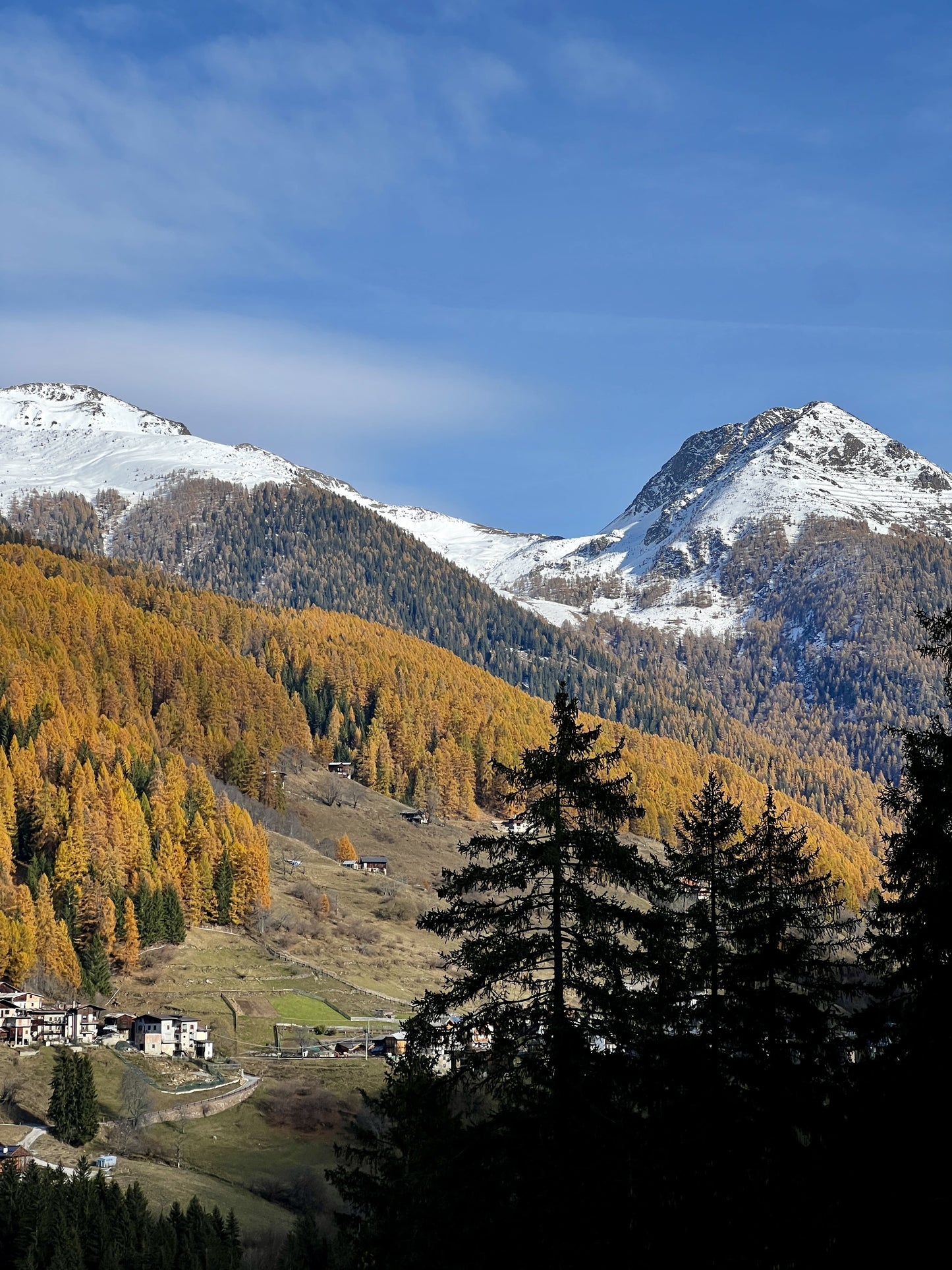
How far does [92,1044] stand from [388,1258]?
73531mm

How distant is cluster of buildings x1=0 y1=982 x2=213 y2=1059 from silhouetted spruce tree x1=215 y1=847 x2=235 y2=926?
31.4 metres

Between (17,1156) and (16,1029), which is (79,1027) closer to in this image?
(16,1029)

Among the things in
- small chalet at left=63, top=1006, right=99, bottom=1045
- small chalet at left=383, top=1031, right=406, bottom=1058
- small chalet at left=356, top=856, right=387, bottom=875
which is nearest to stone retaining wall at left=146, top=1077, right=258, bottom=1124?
small chalet at left=63, top=1006, right=99, bottom=1045

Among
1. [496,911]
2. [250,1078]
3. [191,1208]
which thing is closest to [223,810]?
[250,1078]

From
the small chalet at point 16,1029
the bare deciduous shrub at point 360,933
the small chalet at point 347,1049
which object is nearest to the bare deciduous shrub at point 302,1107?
the small chalet at point 347,1049

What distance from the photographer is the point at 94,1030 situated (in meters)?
98.9

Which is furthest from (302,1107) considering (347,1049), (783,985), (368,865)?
(368,865)

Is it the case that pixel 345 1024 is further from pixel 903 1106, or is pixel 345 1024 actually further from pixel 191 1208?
pixel 903 1106

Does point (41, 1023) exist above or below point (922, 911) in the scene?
below

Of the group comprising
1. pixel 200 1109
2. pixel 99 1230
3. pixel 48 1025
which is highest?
pixel 48 1025

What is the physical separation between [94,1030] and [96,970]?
34.4 feet

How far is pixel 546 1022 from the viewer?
19.9 meters

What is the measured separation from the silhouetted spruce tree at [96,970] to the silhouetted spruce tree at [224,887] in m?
20.3

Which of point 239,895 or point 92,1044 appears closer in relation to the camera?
point 92,1044
